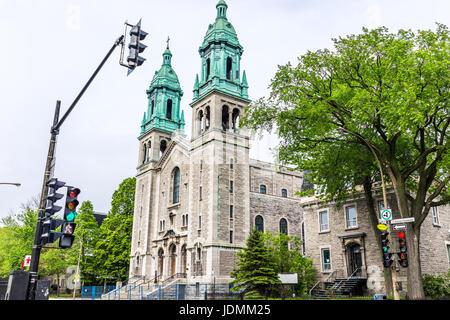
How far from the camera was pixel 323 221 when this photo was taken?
32812 millimetres

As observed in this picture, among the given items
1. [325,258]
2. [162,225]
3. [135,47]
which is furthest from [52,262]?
[135,47]

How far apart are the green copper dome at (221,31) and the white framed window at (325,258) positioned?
90.7 ft

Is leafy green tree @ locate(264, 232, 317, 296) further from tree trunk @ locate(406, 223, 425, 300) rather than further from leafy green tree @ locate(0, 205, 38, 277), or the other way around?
leafy green tree @ locate(0, 205, 38, 277)

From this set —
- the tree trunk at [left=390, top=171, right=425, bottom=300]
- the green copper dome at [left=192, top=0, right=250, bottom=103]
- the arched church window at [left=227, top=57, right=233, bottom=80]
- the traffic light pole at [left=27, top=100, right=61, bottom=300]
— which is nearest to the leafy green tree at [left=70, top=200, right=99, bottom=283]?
the green copper dome at [left=192, top=0, right=250, bottom=103]

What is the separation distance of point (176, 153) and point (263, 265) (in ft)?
82.9

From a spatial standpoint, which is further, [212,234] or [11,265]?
[11,265]

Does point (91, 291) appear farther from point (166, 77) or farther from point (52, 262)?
point (166, 77)

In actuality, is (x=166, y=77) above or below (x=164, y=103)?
above

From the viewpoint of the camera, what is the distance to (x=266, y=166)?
47781mm

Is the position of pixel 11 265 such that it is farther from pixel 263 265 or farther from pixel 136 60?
pixel 136 60

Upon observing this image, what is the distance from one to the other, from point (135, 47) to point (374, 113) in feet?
47.3

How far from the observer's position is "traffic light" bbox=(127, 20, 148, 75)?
9828mm

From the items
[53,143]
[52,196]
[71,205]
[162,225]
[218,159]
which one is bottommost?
[71,205]
